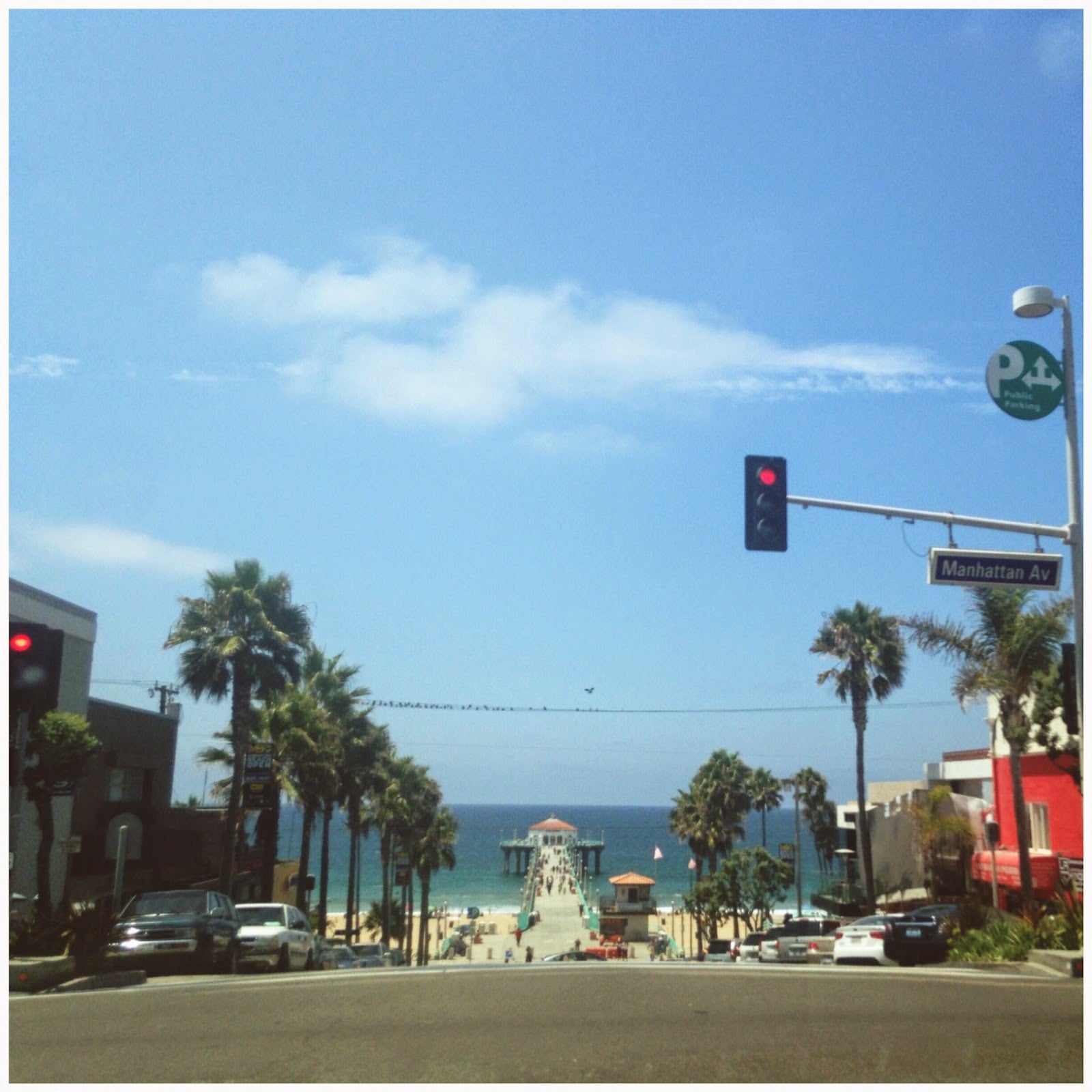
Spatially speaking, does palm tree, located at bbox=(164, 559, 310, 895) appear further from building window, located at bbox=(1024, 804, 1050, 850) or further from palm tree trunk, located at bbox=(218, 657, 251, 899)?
building window, located at bbox=(1024, 804, 1050, 850)

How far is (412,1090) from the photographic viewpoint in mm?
7695

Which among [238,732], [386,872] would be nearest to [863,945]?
[238,732]

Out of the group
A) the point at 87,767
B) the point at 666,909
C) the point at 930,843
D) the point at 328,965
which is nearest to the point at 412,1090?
the point at 328,965

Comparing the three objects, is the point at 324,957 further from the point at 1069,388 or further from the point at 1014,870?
the point at 1014,870

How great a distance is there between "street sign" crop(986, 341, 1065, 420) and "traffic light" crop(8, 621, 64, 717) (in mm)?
10934

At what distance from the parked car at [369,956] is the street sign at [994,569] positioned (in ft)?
66.6

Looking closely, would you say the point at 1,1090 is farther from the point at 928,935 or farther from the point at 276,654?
the point at 276,654

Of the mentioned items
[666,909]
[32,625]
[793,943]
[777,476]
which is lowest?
[666,909]

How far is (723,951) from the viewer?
54594mm

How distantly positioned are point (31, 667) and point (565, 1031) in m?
6.19

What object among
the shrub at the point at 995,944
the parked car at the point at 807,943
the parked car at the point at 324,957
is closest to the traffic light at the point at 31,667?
the shrub at the point at 995,944

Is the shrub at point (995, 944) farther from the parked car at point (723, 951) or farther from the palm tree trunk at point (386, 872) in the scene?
the palm tree trunk at point (386, 872)

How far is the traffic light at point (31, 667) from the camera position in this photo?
1082 cm

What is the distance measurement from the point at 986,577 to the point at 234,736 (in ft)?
82.2
